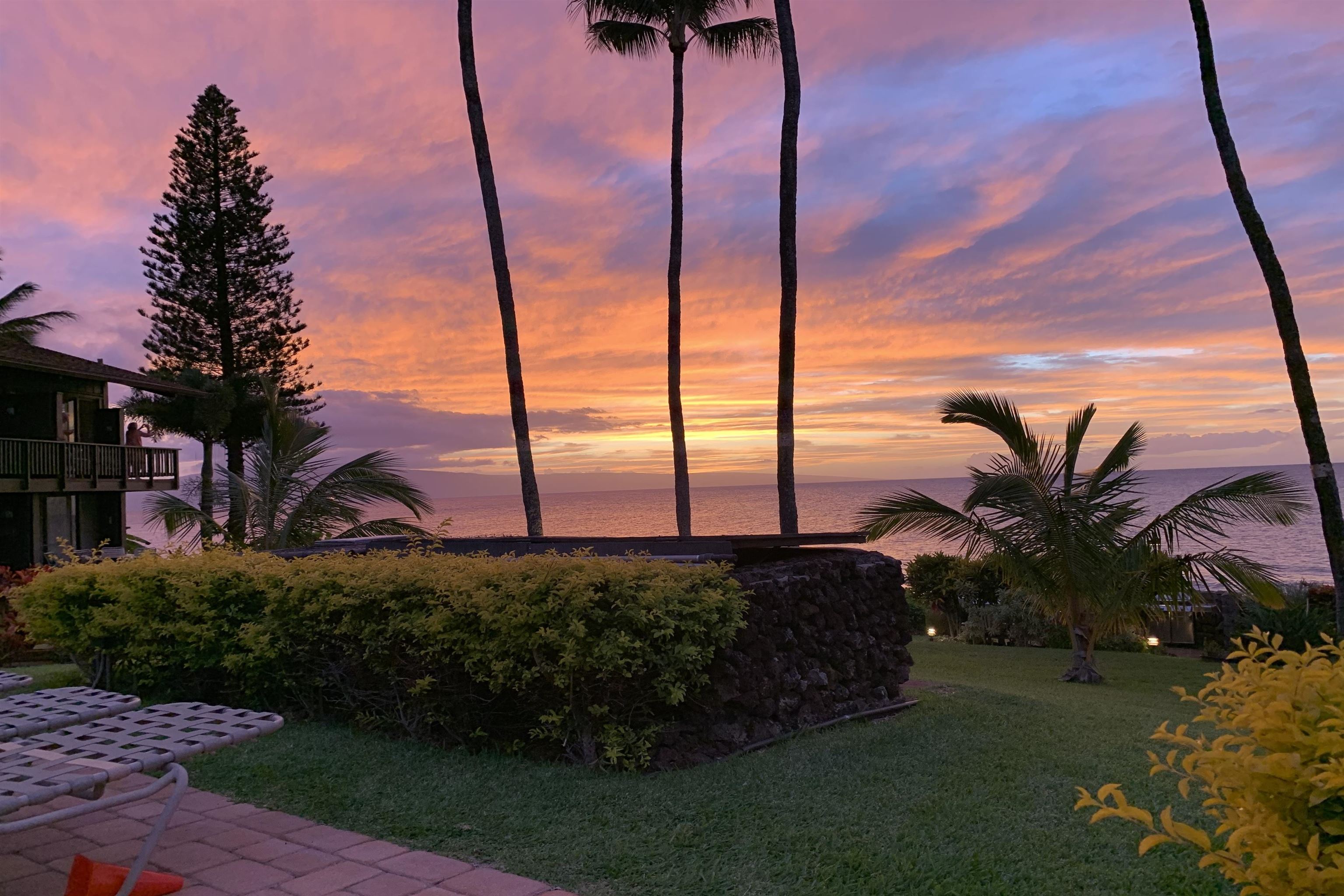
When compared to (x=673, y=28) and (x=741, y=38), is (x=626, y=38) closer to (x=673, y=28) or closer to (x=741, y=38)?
(x=673, y=28)

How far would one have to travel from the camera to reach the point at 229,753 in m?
5.02

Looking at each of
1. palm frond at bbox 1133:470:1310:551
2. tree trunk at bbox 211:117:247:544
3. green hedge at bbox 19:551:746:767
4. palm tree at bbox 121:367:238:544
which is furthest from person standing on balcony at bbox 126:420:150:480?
palm frond at bbox 1133:470:1310:551

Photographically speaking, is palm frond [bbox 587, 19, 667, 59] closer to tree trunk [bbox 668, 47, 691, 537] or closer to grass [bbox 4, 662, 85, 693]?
tree trunk [bbox 668, 47, 691, 537]

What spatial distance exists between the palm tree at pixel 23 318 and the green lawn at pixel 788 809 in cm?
2196

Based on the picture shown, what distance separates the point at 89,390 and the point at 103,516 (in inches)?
124

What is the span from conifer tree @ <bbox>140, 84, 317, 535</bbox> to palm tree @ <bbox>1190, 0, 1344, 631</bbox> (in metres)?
25.0

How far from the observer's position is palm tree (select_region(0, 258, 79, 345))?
2231 cm

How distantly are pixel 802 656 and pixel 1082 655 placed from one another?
6123mm

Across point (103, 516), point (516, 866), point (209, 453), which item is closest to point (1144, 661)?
point (516, 866)

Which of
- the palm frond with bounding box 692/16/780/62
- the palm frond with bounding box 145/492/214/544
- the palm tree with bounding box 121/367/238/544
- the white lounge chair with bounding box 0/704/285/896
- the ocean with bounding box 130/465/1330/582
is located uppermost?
the palm frond with bounding box 692/16/780/62

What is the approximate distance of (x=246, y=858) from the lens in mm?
3541

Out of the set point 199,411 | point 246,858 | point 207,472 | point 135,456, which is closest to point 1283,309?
point 246,858

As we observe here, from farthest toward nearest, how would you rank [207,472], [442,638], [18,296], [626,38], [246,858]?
[207,472] < [18,296] < [626,38] < [442,638] < [246,858]

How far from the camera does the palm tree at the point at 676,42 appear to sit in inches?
615
